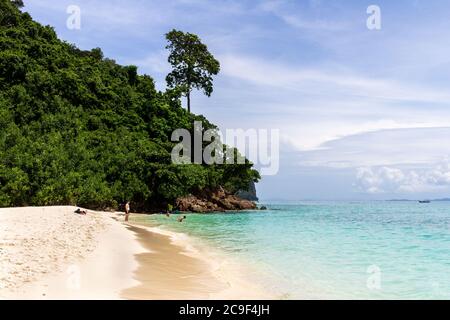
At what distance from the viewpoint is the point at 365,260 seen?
1750 cm

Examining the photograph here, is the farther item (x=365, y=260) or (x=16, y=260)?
(x=365, y=260)

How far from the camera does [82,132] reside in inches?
1905

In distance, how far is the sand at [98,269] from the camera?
28.3 ft

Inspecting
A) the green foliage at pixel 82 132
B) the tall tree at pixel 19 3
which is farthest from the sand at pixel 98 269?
the tall tree at pixel 19 3

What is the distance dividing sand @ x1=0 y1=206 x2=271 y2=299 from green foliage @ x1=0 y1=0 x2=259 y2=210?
18869mm

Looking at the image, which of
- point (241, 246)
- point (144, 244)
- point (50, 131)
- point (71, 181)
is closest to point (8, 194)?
point (71, 181)

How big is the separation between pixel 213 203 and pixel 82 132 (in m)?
23.3

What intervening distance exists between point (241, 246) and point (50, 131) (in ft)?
109

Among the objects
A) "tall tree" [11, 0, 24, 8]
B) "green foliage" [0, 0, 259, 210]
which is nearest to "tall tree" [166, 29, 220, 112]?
"green foliage" [0, 0, 259, 210]

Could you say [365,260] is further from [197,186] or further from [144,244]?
[197,186]

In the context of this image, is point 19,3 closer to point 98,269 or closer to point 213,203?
point 213,203

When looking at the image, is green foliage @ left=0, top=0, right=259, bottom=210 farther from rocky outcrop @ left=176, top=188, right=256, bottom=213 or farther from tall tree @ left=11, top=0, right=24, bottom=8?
tall tree @ left=11, top=0, right=24, bottom=8

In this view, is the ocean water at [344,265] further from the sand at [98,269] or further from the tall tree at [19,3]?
the tall tree at [19,3]

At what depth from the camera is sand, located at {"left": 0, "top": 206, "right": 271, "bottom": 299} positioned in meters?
8.63
